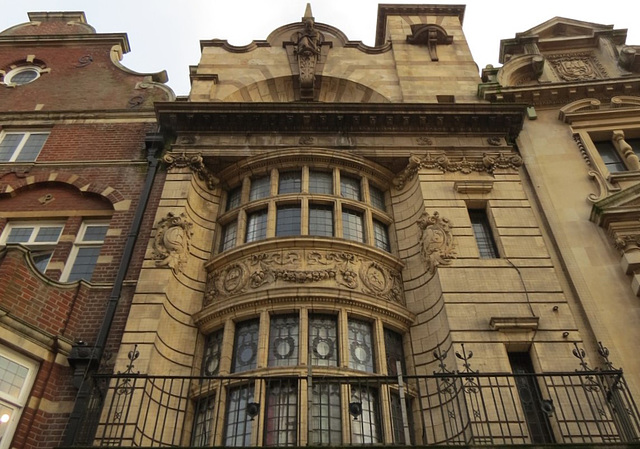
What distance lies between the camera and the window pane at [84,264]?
13508 millimetres

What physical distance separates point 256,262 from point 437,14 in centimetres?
1423

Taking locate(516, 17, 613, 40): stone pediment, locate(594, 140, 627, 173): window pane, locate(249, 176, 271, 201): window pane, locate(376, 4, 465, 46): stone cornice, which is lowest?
locate(249, 176, 271, 201): window pane

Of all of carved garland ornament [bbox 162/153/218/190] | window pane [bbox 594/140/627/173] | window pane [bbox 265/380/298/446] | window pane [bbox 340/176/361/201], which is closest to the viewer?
window pane [bbox 265/380/298/446]

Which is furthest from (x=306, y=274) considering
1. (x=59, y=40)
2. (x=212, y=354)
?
(x=59, y=40)

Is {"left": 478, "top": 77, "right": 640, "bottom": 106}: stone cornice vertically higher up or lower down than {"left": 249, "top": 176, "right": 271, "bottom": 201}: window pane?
higher up

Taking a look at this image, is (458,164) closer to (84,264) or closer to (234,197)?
(234,197)

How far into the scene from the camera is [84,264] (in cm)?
1380

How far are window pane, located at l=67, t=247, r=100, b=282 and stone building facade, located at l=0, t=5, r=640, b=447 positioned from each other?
66 cm

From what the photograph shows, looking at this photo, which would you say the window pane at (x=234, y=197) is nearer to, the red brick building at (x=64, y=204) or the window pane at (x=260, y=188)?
the window pane at (x=260, y=188)

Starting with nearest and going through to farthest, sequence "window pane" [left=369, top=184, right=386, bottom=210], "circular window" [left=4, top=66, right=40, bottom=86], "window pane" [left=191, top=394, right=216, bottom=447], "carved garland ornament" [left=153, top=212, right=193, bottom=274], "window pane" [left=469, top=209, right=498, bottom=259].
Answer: "window pane" [left=191, top=394, right=216, bottom=447], "carved garland ornament" [left=153, top=212, right=193, bottom=274], "window pane" [left=469, top=209, right=498, bottom=259], "window pane" [left=369, top=184, right=386, bottom=210], "circular window" [left=4, top=66, right=40, bottom=86]

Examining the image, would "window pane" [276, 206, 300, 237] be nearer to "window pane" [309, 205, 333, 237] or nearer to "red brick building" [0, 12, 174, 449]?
"window pane" [309, 205, 333, 237]

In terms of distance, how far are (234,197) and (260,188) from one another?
89 cm

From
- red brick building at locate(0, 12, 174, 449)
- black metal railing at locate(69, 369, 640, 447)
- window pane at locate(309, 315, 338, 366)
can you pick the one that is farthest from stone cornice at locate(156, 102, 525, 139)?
black metal railing at locate(69, 369, 640, 447)

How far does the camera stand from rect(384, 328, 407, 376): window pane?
38.3 ft
